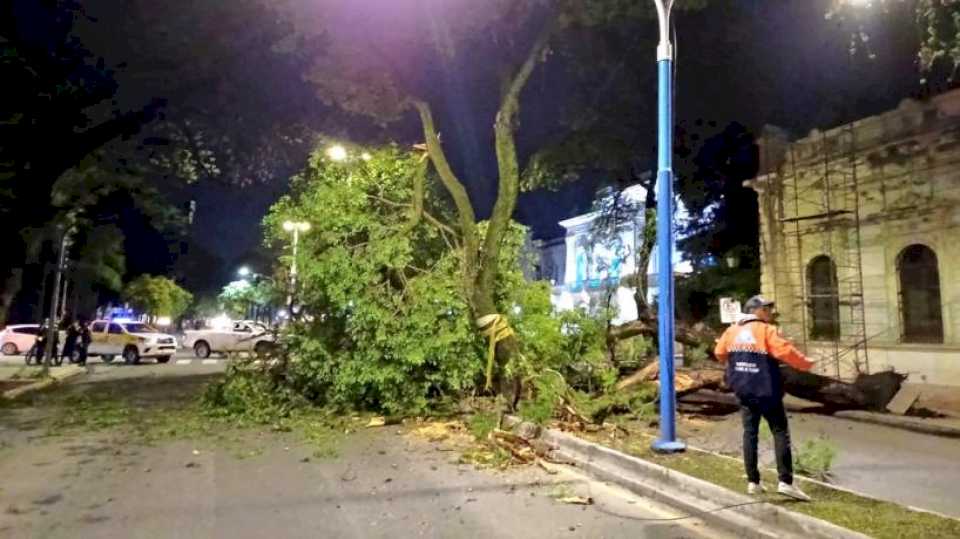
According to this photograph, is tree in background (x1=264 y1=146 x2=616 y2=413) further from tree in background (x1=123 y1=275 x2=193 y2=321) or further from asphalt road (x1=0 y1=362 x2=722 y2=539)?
tree in background (x1=123 y1=275 x2=193 y2=321)

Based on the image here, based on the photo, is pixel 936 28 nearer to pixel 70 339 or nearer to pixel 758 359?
pixel 758 359

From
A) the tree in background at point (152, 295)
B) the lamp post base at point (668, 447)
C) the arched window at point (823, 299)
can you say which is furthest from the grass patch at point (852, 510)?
the tree in background at point (152, 295)

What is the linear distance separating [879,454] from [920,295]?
8.45m

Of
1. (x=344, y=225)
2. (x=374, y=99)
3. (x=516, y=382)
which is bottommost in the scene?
(x=516, y=382)

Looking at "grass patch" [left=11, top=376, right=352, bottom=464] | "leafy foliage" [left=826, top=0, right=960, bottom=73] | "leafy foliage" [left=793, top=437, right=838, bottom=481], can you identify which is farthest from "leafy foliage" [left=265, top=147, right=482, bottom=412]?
"leafy foliage" [left=826, top=0, right=960, bottom=73]

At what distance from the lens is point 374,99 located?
13.8 metres

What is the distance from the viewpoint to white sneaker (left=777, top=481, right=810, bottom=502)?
19.6 ft

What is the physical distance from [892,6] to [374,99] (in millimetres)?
8839

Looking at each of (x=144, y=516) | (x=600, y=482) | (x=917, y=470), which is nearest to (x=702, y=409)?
(x=917, y=470)

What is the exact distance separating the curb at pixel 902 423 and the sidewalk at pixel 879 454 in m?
0.20

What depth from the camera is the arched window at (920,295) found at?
1555 centimetres

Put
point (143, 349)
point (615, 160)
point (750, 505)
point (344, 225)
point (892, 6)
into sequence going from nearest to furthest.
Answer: point (750, 505) < point (892, 6) < point (344, 225) < point (615, 160) < point (143, 349)

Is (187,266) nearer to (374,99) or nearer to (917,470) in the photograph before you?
(374,99)

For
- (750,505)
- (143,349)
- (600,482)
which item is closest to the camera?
(750,505)
